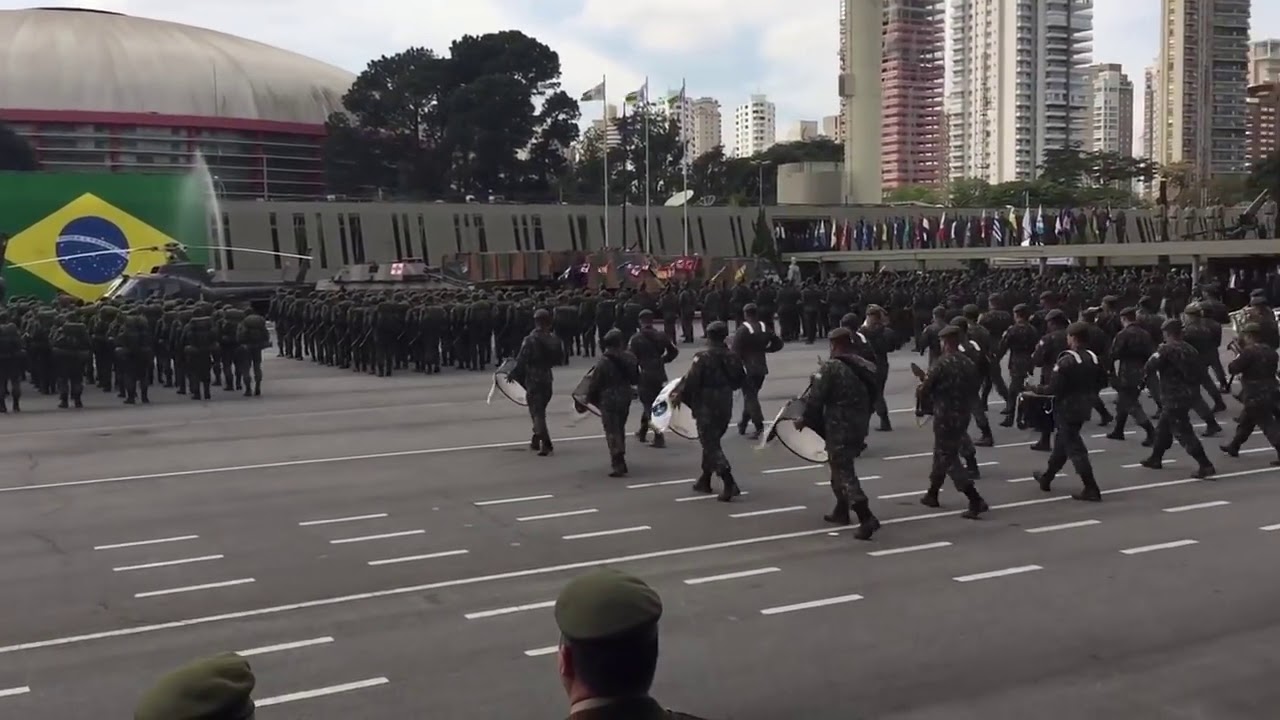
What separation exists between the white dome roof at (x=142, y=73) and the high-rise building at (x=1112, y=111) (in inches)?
3754

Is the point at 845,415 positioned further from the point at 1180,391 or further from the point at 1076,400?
the point at 1180,391

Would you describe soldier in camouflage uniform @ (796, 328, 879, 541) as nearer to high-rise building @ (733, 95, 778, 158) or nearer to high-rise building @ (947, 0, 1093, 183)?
high-rise building @ (947, 0, 1093, 183)

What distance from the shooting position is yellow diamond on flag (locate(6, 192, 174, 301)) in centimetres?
3869

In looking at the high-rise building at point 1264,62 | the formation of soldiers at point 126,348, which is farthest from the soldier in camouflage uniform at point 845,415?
the high-rise building at point 1264,62

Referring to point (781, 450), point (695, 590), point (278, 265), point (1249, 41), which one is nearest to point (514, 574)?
point (695, 590)

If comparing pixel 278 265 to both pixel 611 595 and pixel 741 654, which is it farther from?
pixel 611 595

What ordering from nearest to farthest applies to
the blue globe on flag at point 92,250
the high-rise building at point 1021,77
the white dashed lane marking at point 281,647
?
the white dashed lane marking at point 281,647
the blue globe on flag at point 92,250
the high-rise building at point 1021,77

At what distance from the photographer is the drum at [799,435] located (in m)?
9.72

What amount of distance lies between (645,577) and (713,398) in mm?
2750

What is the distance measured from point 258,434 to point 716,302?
15515mm

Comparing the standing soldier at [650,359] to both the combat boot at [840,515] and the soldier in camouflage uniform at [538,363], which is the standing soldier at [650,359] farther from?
the combat boot at [840,515]

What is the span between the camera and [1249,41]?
10200 cm

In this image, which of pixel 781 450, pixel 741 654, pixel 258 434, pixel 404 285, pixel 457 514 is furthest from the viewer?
pixel 404 285

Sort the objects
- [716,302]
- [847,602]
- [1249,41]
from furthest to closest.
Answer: [1249,41], [716,302], [847,602]
